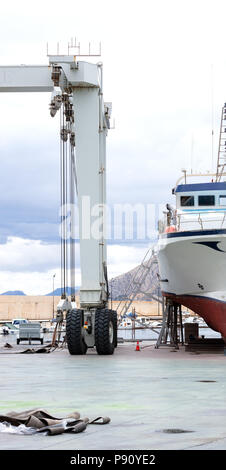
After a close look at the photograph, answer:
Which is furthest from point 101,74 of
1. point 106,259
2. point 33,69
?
point 106,259

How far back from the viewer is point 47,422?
1068cm

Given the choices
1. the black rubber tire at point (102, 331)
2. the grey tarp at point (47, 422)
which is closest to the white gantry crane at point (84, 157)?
the black rubber tire at point (102, 331)

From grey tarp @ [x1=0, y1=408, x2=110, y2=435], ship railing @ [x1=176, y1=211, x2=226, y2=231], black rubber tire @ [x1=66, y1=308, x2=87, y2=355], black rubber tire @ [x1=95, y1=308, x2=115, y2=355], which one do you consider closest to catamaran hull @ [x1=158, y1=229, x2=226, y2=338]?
ship railing @ [x1=176, y1=211, x2=226, y2=231]

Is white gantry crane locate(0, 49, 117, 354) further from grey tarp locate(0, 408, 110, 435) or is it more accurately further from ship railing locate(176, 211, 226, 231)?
grey tarp locate(0, 408, 110, 435)

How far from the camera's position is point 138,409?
1323 centimetres

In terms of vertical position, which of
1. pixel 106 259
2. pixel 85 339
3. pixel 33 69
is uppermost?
pixel 33 69

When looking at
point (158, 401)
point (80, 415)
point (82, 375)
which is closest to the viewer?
point (80, 415)

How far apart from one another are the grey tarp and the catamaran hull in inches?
780

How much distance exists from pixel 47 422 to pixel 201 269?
21.3m

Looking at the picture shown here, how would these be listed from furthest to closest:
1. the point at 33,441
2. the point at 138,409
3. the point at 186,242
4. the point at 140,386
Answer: the point at 186,242 < the point at 140,386 < the point at 138,409 < the point at 33,441

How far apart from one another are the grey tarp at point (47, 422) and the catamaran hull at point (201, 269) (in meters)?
19.8

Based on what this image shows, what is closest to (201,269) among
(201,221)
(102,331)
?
(201,221)

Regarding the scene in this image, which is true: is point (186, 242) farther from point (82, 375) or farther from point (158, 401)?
point (158, 401)
